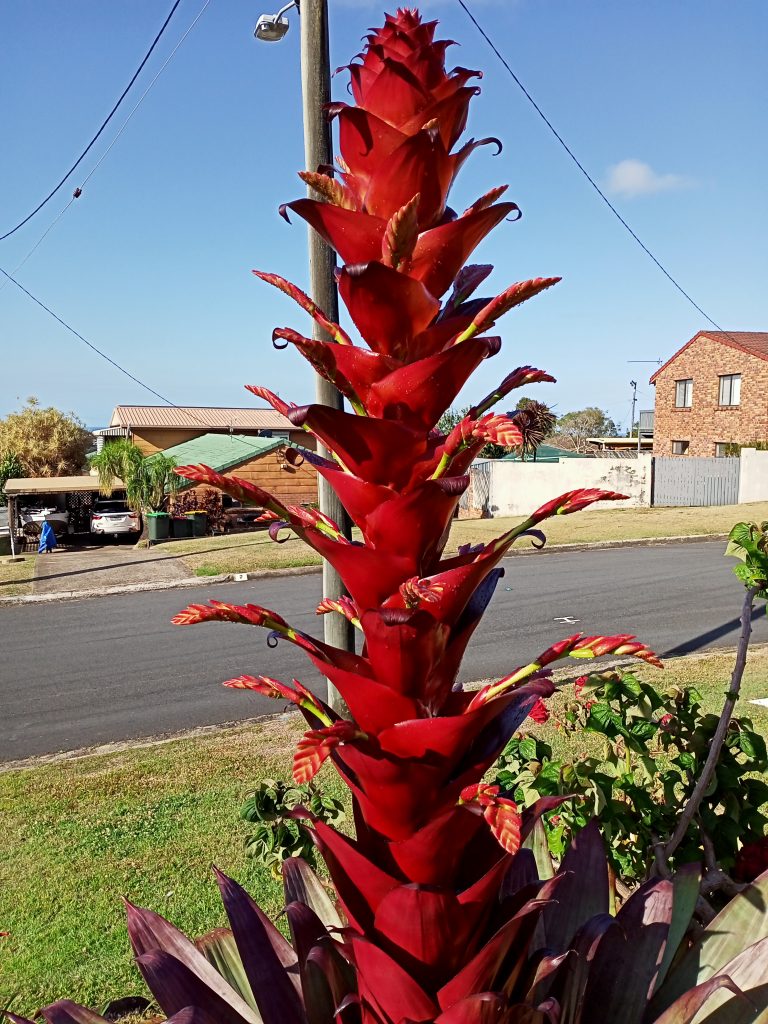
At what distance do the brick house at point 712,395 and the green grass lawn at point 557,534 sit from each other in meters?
9.46

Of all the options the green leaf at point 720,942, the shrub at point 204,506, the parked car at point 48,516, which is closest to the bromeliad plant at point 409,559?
the green leaf at point 720,942

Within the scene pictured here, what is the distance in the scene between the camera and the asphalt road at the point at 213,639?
325 inches

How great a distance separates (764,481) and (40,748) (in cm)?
2936

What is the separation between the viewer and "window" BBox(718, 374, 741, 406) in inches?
1454

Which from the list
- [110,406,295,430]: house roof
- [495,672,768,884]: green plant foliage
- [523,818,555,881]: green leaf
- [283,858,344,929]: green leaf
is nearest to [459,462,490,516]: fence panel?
[110,406,295,430]: house roof

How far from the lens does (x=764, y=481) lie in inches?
1216

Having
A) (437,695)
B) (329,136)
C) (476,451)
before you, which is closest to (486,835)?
(437,695)

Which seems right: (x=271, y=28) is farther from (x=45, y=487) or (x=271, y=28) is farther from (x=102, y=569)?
(x=45, y=487)

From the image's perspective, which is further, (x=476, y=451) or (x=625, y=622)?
(x=625, y=622)

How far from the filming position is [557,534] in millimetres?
22297

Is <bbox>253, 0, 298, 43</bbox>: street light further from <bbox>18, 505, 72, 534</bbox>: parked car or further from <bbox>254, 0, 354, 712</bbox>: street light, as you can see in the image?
<bbox>18, 505, 72, 534</bbox>: parked car

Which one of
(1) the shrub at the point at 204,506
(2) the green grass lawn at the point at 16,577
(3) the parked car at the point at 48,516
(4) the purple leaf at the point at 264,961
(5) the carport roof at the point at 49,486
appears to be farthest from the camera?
(3) the parked car at the point at 48,516

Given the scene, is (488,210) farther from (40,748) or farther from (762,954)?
(40,748)

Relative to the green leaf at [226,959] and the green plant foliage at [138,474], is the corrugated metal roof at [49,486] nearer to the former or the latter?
the green plant foliage at [138,474]
